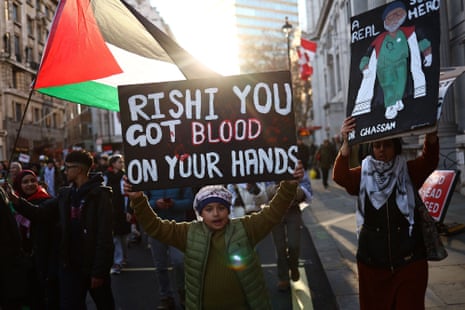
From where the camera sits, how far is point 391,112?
3.01 m

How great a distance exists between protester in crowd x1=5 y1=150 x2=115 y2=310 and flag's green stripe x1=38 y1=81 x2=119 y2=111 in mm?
926

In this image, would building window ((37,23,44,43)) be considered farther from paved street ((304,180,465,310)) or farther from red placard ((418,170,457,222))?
red placard ((418,170,457,222))

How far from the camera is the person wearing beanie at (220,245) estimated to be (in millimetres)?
2924

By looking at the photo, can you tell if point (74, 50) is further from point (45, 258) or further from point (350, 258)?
point (350, 258)

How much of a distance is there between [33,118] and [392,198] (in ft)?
156

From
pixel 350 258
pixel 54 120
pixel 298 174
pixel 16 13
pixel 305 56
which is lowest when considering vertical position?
pixel 350 258

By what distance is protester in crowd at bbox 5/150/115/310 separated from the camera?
3.80 metres

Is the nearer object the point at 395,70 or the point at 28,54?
the point at 395,70

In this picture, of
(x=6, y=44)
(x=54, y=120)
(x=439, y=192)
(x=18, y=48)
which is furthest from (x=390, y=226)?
(x=54, y=120)

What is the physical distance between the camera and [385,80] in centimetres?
309

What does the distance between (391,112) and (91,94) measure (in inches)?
121

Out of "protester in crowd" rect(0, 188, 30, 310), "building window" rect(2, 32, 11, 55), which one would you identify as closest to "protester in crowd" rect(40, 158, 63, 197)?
"protester in crowd" rect(0, 188, 30, 310)

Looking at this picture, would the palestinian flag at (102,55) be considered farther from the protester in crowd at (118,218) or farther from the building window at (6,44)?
the building window at (6,44)

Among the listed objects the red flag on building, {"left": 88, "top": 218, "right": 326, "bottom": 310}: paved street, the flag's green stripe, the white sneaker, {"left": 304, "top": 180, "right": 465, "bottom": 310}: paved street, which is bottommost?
{"left": 88, "top": 218, "right": 326, "bottom": 310}: paved street
